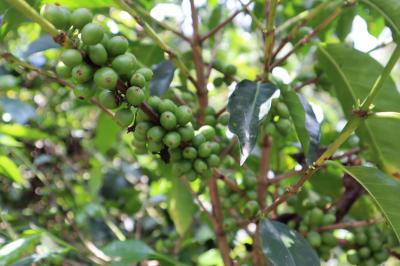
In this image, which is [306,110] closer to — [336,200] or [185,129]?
[185,129]

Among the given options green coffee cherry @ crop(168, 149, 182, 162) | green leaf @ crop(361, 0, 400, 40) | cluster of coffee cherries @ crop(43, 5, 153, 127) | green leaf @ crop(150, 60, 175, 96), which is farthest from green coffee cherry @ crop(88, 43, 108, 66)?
green leaf @ crop(361, 0, 400, 40)

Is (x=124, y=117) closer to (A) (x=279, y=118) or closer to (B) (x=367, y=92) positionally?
(A) (x=279, y=118)

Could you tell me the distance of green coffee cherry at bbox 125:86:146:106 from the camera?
3.38ft

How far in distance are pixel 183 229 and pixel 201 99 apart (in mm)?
605

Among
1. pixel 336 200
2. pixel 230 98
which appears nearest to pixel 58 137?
pixel 336 200

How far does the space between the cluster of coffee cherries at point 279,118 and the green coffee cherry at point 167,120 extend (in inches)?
→ 13.2

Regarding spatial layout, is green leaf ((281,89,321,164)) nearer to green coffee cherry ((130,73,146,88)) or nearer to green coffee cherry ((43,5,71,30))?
green coffee cherry ((130,73,146,88))

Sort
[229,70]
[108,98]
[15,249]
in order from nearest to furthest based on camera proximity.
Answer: [108,98] → [15,249] → [229,70]

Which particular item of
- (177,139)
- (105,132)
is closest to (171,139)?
(177,139)

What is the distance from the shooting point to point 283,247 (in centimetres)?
127

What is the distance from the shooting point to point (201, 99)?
1.63 meters

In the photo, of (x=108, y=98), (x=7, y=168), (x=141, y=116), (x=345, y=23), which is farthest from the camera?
(x=345, y=23)

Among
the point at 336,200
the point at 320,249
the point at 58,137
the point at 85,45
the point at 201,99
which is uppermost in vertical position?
the point at 58,137

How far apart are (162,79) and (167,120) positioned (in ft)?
1.21
